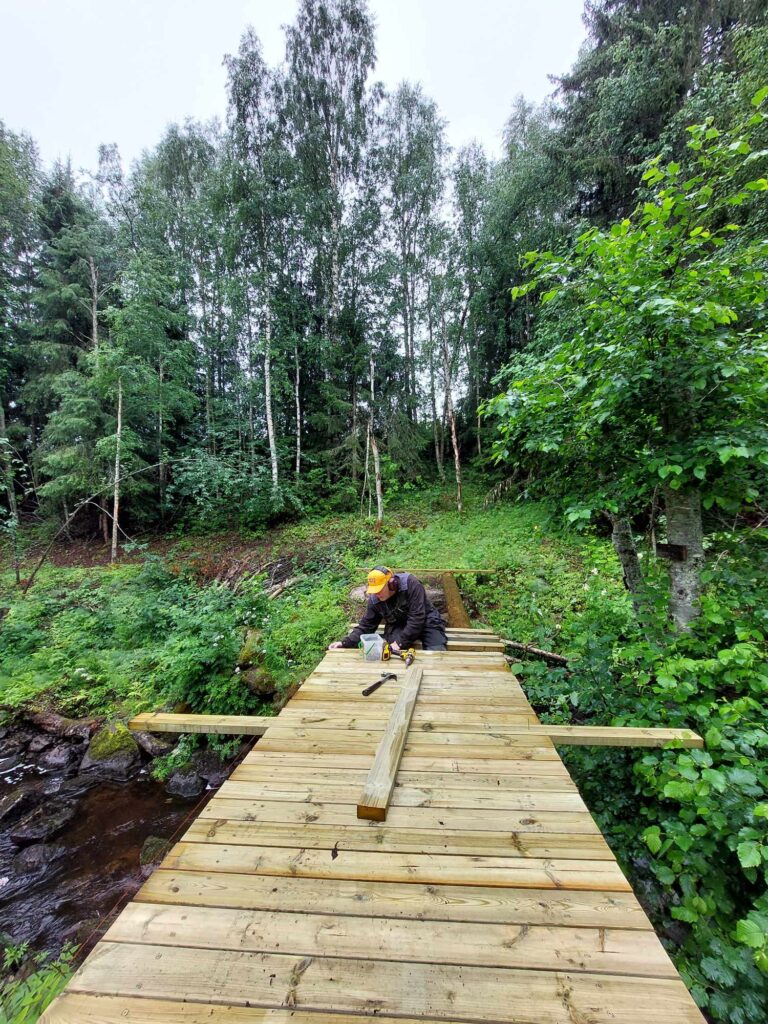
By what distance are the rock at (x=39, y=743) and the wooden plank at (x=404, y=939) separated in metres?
5.28

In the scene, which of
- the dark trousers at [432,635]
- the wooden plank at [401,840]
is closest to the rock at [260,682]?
the dark trousers at [432,635]

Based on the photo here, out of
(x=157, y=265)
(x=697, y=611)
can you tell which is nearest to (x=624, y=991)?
(x=697, y=611)

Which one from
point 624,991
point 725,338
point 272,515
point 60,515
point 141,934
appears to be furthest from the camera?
point 60,515

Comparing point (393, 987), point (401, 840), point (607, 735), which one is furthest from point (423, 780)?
point (607, 735)

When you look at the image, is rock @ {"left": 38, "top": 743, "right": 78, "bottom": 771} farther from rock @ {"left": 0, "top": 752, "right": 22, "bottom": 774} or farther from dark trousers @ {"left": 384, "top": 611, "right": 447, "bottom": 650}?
dark trousers @ {"left": 384, "top": 611, "right": 447, "bottom": 650}

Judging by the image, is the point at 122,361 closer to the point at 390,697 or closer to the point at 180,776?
the point at 180,776

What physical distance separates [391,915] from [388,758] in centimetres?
76

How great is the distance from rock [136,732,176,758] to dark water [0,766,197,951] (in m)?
0.27

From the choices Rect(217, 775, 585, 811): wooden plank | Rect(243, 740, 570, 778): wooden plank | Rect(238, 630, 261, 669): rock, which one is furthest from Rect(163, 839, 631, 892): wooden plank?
Rect(238, 630, 261, 669): rock

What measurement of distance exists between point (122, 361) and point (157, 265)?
439 cm

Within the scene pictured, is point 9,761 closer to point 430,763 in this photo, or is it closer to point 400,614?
point 400,614

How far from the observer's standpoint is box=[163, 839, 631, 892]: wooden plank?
1397mm

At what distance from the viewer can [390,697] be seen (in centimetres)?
286

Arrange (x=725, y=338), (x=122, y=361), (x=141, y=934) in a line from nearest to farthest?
(x=141, y=934)
(x=725, y=338)
(x=122, y=361)
